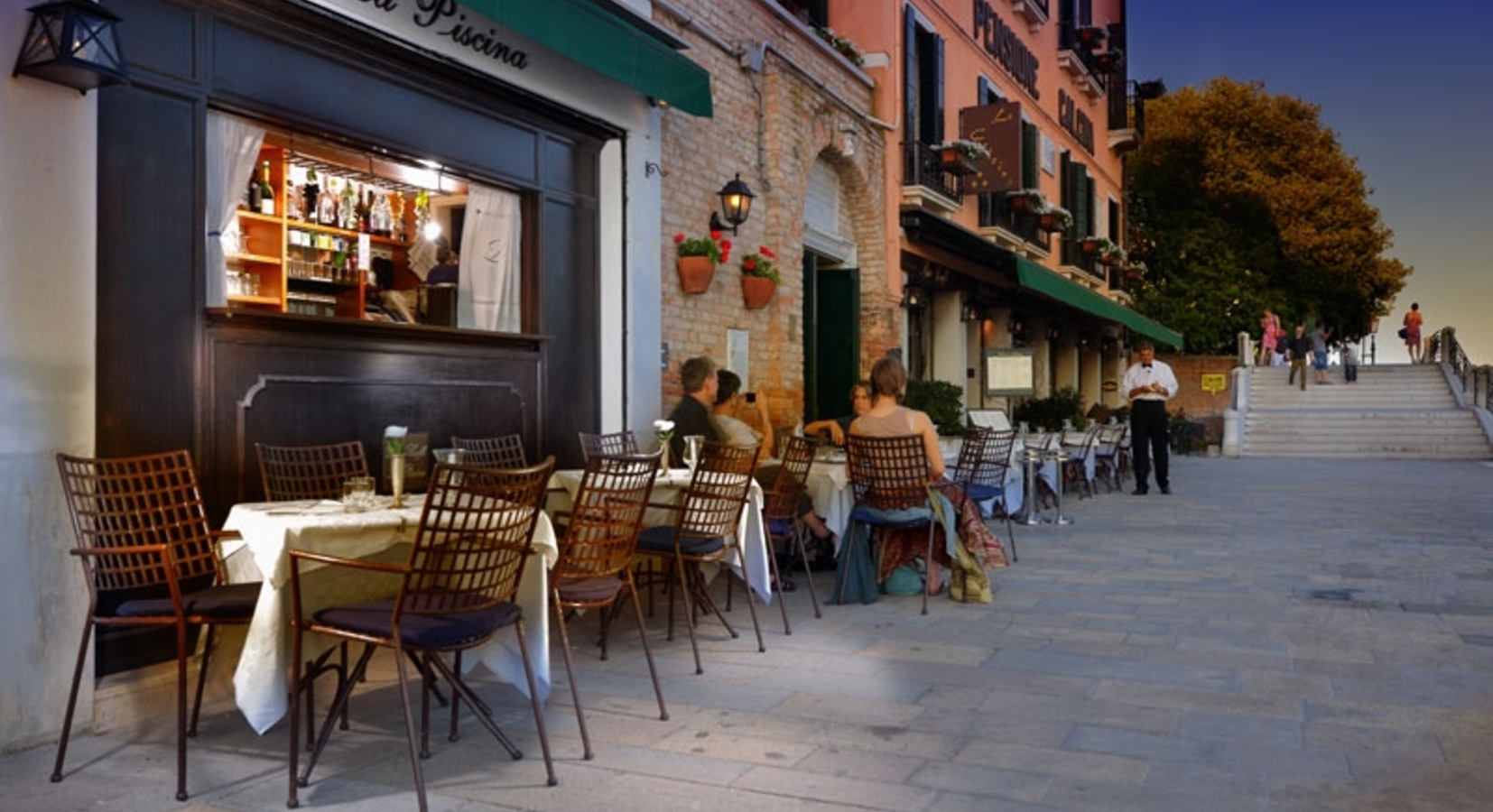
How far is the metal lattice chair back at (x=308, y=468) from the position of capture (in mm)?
4965

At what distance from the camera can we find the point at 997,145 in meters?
15.3

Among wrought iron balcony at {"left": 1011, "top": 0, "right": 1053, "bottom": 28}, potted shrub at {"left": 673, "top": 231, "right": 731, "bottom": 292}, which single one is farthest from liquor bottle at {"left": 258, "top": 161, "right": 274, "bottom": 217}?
wrought iron balcony at {"left": 1011, "top": 0, "right": 1053, "bottom": 28}

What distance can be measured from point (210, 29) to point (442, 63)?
5.05ft

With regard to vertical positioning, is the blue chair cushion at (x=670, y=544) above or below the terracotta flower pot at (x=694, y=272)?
below

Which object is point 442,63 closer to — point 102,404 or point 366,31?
point 366,31

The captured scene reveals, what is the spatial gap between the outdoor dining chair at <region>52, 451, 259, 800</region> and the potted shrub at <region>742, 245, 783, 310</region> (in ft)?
19.2

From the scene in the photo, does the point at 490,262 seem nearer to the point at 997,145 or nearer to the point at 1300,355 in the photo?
the point at 997,145

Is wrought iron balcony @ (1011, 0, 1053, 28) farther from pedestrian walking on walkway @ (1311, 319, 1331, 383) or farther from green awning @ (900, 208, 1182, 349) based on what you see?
pedestrian walking on walkway @ (1311, 319, 1331, 383)

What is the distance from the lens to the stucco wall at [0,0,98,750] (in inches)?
156

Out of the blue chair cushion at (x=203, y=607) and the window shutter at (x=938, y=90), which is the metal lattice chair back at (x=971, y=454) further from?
the window shutter at (x=938, y=90)

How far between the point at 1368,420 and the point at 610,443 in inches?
892

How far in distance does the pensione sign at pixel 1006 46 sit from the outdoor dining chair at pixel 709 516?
508 inches

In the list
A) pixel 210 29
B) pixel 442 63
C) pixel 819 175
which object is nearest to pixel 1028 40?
pixel 819 175

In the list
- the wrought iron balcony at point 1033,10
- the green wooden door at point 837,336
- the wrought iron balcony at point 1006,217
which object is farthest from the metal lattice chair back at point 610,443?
the wrought iron balcony at point 1033,10
